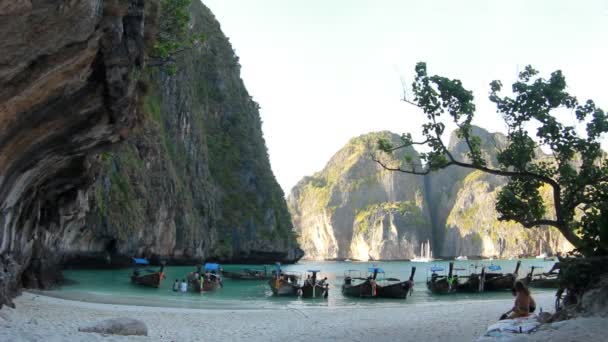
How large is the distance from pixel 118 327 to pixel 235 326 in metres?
5.55

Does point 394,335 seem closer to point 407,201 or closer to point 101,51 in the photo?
point 101,51

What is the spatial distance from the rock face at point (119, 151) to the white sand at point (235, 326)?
2.37 meters

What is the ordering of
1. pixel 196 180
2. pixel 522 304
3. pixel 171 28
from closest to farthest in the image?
1. pixel 522 304
2. pixel 171 28
3. pixel 196 180

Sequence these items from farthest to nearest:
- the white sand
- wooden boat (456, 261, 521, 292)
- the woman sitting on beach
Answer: wooden boat (456, 261, 521, 292)
the woman sitting on beach
the white sand

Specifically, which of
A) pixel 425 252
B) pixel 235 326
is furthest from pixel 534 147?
pixel 425 252

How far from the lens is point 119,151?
50.4 m

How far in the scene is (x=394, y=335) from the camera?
13969 mm

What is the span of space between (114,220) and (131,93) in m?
44.4

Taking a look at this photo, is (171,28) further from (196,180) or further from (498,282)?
(196,180)

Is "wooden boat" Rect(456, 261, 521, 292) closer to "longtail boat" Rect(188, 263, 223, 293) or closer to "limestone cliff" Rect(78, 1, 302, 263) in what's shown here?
"longtail boat" Rect(188, 263, 223, 293)

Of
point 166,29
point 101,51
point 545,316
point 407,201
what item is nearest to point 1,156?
point 101,51

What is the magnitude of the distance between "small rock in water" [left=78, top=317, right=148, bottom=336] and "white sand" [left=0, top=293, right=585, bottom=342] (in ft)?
1.21

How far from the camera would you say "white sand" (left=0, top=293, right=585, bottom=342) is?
11413mm

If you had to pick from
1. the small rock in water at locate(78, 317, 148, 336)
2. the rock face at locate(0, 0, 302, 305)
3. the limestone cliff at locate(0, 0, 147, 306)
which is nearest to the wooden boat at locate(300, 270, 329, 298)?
the rock face at locate(0, 0, 302, 305)
